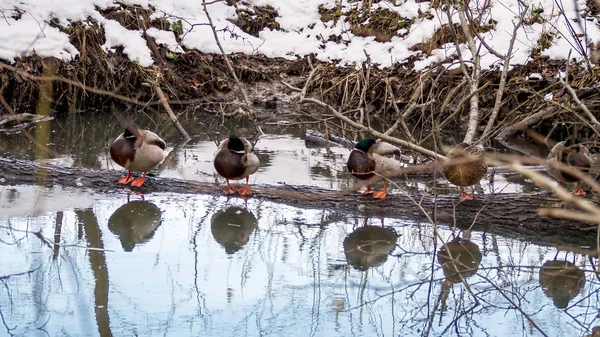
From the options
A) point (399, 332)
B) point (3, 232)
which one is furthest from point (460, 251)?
point (3, 232)

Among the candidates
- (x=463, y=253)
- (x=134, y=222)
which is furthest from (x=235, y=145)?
(x=463, y=253)

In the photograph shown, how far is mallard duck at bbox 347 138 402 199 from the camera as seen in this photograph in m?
5.39

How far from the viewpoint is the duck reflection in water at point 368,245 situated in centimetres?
446

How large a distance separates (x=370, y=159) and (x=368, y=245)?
78 cm

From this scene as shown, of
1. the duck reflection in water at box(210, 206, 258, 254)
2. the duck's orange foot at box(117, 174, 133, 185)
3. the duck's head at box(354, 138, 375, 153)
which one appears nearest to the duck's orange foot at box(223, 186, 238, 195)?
the duck reflection in water at box(210, 206, 258, 254)

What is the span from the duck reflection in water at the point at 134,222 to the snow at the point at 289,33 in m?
4.33

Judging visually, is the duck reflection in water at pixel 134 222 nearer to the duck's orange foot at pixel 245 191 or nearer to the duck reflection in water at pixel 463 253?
the duck's orange foot at pixel 245 191

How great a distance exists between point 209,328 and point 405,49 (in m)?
8.40

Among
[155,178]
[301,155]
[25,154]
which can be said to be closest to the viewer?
[155,178]

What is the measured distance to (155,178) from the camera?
5.70 meters

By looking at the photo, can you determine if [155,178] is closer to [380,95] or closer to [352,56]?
[380,95]

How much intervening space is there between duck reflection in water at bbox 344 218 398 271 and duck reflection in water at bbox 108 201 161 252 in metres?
1.31

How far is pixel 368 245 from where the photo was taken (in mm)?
4883

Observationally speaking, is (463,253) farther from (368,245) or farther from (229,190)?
(229,190)
